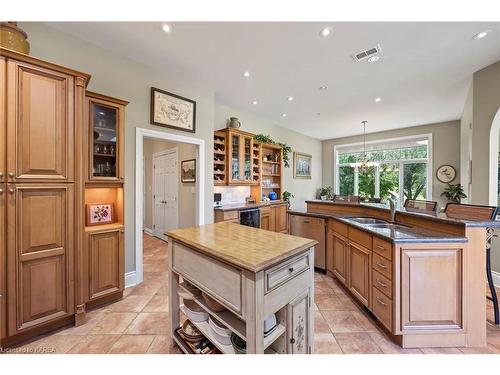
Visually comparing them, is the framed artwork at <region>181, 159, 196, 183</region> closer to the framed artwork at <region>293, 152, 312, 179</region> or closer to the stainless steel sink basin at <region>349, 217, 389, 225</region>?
the stainless steel sink basin at <region>349, 217, 389, 225</region>

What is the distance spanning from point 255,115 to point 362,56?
9.50ft

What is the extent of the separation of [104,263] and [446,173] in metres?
7.53

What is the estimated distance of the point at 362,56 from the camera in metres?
2.59

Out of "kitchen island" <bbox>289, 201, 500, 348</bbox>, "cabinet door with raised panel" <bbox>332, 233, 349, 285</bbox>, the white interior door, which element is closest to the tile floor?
"kitchen island" <bbox>289, 201, 500, 348</bbox>

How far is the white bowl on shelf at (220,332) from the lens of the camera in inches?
49.5

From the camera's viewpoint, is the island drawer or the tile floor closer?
the island drawer

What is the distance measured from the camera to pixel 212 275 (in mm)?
1195

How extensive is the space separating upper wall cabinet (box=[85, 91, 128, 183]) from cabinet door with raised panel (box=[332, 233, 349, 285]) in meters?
2.74

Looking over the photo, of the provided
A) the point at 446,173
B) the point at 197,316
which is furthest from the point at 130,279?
the point at 446,173

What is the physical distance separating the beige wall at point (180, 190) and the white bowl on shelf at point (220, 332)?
8.44 ft

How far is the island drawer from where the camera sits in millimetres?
1056

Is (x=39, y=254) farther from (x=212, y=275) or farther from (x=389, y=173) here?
(x=389, y=173)

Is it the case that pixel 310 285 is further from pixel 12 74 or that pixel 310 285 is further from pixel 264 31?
pixel 12 74
